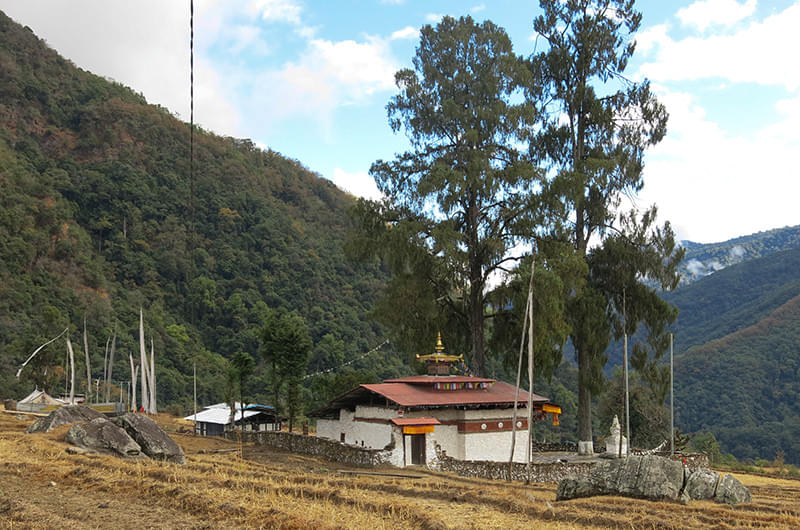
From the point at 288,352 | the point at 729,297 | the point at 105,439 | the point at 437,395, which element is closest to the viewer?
the point at 105,439

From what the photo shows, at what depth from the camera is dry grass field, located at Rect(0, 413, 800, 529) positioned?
11.9m

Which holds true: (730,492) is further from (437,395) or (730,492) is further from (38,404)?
(38,404)

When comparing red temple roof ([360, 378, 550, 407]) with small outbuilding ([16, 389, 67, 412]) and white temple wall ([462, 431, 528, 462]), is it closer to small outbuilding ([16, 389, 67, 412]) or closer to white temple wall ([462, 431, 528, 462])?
white temple wall ([462, 431, 528, 462])

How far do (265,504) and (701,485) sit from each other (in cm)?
1135

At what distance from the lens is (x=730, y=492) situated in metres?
18.5

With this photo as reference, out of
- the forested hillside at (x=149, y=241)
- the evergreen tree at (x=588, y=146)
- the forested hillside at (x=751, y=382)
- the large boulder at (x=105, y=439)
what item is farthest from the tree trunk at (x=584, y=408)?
the forested hillside at (x=751, y=382)

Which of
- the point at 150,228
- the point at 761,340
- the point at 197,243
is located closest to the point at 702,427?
the point at 761,340

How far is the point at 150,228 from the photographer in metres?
95.8

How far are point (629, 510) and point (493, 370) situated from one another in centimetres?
5112

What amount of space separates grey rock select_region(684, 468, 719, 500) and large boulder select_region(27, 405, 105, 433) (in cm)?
1834

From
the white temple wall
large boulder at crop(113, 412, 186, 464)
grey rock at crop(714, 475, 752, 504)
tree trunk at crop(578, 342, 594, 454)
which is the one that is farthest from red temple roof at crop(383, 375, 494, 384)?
grey rock at crop(714, 475, 752, 504)

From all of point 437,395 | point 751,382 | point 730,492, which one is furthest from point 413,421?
point 751,382

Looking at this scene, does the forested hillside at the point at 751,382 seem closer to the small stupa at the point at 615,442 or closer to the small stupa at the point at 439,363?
the small stupa at the point at 615,442

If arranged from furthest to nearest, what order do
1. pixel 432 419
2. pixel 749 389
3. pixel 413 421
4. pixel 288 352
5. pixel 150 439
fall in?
pixel 749 389
pixel 288 352
pixel 432 419
pixel 413 421
pixel 150 439
